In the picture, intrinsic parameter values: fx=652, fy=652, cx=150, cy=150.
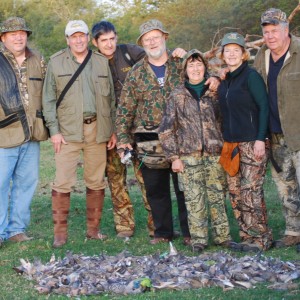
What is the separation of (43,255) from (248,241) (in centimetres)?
226

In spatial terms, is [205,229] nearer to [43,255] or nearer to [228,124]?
[228,124]

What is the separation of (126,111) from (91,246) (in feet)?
5.37

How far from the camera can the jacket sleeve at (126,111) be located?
7.50m

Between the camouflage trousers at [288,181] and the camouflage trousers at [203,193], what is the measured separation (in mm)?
644

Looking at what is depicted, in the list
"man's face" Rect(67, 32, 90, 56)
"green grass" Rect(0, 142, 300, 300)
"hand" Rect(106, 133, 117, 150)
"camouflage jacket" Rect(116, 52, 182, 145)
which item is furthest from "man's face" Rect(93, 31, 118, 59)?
"green grass" Rect(0, 142, 300, 300)

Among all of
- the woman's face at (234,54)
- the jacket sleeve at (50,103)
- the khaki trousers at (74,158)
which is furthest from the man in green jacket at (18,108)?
the woman's face at (234,54)

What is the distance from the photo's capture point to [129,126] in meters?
7.63

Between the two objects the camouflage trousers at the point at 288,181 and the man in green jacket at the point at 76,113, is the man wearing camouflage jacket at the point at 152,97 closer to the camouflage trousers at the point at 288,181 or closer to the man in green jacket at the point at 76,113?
the man in green jacket at the point at 76,113

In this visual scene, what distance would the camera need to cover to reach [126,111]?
7539 mm

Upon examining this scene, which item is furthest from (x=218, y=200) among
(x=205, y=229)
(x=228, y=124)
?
(x=228, y=124)

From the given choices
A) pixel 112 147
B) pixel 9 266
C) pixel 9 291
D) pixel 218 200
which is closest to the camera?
pixel 9 291

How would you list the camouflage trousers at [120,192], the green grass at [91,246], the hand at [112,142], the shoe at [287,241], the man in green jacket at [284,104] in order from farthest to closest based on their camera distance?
the camouflage trousers at [120,192], the hand at [112,142], the shoe at [287,241], the man in green jacket at [284,104], the green grass at [91,246]

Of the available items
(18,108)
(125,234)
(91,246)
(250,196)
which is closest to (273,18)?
(250,196)

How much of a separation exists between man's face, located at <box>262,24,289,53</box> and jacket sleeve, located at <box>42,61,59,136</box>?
2.46 meters
